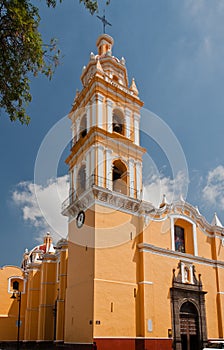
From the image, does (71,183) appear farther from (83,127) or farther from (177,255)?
(177,255)

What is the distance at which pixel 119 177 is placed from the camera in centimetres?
2531

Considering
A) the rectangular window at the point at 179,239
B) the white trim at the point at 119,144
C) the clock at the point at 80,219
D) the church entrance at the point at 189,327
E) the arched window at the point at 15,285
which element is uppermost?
the white trim at the point at 119,144

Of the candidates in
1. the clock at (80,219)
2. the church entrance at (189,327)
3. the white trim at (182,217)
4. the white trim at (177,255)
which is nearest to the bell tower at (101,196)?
the clock at (80,219)

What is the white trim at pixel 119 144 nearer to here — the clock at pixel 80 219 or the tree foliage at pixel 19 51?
the clock at pixel 80 219

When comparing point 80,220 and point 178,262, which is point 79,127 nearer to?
point 80,220

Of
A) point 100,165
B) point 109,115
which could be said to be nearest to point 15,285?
point 100,165

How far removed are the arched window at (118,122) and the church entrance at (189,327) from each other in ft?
42.3

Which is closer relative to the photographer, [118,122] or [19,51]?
[19,51]

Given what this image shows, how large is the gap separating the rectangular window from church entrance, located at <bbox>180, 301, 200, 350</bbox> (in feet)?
12.0

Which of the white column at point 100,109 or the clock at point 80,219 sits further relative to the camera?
the white column at point 100,109

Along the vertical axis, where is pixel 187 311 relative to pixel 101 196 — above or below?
below

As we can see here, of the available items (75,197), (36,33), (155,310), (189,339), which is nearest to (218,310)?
(189,339)

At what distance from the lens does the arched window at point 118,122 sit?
26312 mm

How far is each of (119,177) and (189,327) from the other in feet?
35.7
